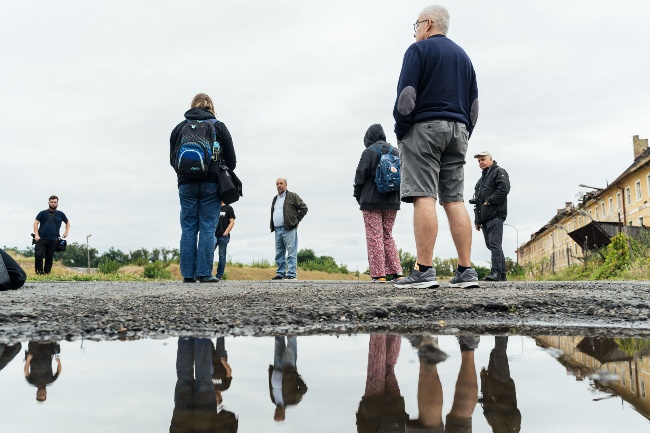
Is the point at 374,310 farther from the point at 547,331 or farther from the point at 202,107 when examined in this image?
the point at 202,107

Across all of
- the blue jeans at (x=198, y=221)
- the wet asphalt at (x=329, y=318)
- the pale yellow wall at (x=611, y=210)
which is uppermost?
the pale yellow wall at (x=611, y=210)

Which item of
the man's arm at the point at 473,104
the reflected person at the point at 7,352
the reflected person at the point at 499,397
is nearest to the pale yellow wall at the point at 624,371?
the reflected person at the point at 499,397

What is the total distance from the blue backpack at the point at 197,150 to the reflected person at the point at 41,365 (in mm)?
4774

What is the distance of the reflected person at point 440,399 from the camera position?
99cm

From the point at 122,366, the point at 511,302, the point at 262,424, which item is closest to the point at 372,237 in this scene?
the point at 511,302

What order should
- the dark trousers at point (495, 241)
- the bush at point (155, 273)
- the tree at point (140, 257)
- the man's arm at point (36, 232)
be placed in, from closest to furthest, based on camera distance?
the dark trousers at point (495, 241) < the man's arm at point (36, 232) < the bush at point (155, 273) < the tree at point (140, 257)

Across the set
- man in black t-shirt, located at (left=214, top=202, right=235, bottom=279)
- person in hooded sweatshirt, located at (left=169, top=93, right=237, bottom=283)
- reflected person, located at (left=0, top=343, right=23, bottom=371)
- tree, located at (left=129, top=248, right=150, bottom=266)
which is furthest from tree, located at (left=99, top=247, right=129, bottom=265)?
reflected person, located at (left=0, top=343, right=23, bottom=371)

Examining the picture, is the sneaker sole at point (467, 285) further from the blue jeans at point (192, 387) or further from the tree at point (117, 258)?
the tree at point (117, 258)

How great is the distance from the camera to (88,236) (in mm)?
29000

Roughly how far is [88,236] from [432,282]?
1089 inches

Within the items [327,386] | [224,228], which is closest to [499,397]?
[327,386]

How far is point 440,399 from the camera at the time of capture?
3.82 feet

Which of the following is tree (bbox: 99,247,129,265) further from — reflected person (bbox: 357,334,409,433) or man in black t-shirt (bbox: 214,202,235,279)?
reflected person (bbox: 357,334,409,433)

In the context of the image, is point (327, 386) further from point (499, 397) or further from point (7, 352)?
point (7, 352)
